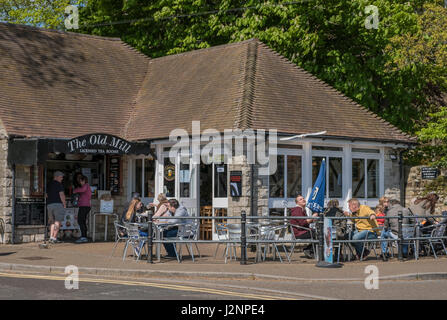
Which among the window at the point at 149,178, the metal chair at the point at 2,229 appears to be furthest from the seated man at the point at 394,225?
the metal chair at the point at 2,229

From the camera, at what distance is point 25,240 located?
796 inches

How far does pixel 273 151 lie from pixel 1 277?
342 inches

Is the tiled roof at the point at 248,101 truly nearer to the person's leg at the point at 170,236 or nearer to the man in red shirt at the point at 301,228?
the man in red shirt at the point at 301,228

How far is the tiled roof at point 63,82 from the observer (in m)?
21.6

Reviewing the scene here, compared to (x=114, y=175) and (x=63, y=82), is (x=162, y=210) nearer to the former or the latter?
(x=114, y=175)

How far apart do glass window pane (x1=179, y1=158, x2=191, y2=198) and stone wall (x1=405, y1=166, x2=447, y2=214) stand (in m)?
9.52

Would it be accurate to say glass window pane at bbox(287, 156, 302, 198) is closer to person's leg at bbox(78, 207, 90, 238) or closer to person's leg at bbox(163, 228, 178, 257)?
person's leg at bbox(163, 228, 178, 257)

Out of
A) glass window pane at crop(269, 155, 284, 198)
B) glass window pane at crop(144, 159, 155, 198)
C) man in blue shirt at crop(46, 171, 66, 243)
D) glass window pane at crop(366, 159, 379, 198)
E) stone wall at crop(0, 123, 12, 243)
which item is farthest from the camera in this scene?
glass window pane at crop(144, 159, 155, 198)

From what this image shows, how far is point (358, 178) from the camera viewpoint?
21.7m

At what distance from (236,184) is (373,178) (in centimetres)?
513

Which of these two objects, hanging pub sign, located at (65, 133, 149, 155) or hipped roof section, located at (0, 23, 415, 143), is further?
hipped roof section, located at (0, 23, 415, 143)

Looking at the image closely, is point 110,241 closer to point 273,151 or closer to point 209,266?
point 273,151

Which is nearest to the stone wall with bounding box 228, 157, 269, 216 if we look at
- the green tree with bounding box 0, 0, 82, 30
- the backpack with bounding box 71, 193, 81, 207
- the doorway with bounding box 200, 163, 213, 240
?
the doorway with bounding box 200, 163, 213, 240

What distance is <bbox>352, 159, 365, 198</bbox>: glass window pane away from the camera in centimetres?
2156
